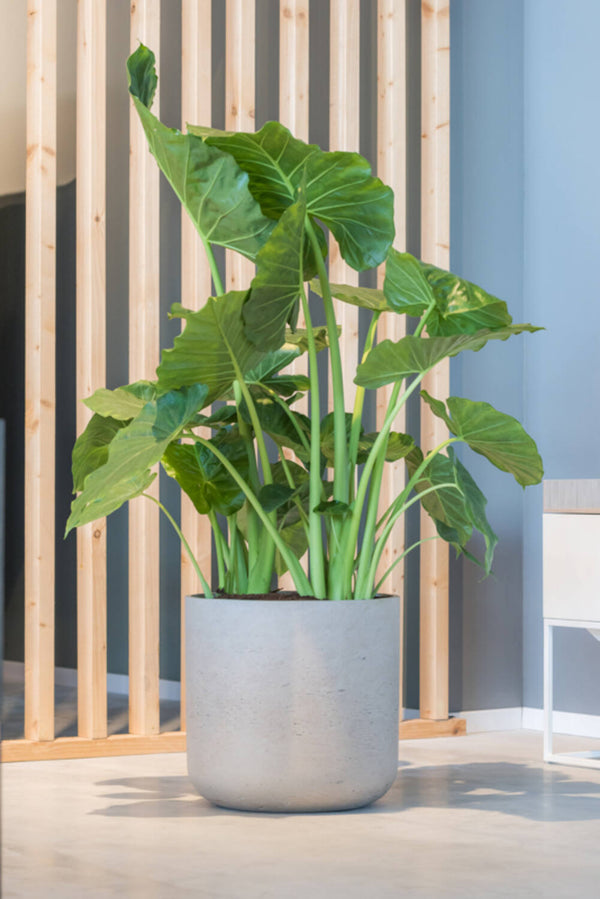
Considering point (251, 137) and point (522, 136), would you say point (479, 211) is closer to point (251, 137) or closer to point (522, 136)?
point (522, 136)

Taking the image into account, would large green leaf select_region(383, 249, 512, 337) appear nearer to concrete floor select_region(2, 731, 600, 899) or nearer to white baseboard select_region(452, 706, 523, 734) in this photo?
concrete floor select_region(2, 731, 600, 899)

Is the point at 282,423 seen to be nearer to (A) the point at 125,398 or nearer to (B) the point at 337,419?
(B) the point at 337,419

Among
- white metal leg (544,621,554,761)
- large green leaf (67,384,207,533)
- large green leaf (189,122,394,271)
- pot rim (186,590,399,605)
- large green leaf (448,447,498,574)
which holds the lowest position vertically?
white metal leg (544,621,554,761)

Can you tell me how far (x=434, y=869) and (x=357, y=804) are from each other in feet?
1.38

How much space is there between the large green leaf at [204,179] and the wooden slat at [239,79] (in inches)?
29.1

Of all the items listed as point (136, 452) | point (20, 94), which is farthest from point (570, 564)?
point (20, 94)

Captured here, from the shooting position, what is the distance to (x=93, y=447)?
2338mm

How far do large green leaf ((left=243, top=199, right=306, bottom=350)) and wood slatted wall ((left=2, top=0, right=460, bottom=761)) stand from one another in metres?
0.77

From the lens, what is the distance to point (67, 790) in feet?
7.52

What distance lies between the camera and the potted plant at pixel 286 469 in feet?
6.61

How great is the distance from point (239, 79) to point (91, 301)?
70 centimetres

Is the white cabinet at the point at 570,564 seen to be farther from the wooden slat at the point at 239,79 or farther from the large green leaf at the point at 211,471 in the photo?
the wooden slat at the point at 239,79

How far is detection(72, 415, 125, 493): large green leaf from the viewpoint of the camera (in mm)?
2328

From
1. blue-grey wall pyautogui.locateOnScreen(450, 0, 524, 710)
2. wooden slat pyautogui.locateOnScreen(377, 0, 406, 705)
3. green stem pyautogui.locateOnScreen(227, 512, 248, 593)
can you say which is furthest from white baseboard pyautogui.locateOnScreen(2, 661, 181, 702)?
green stem pyautogui.locateOnScreen(227, 512, 248, 593)
